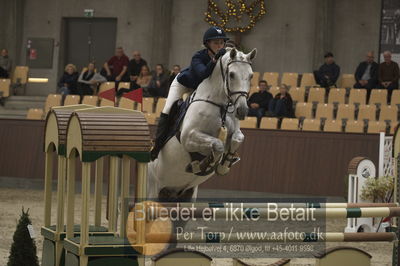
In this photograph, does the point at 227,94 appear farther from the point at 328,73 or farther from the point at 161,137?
the point at 328,73

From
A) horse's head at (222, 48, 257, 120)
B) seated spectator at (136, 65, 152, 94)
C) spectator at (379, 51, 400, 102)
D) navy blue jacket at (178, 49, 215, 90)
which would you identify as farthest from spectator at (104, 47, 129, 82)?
horse's head at (222, 48, 257, 120)

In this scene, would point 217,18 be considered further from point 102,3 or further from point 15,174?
point 15,174

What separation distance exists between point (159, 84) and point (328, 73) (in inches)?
146

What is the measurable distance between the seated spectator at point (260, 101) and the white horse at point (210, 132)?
8842 mm

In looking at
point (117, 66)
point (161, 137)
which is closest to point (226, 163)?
point (161, 137)

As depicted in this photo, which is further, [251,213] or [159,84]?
[159,84]

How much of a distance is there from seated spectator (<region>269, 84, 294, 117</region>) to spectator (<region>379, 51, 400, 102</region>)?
7.62ft

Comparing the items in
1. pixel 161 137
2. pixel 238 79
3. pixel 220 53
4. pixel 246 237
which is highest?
pixel 220 53

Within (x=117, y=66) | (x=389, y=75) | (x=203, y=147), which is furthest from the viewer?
(x=117, y=66)

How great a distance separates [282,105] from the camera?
1728cm

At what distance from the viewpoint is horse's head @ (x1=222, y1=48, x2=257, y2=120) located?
793cm

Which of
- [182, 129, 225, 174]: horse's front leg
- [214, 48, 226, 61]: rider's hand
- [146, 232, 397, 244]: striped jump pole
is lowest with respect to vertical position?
[146, 232, 397, 244]: striped jump pole

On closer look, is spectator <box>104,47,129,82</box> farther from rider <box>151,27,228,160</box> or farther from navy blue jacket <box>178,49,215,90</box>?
navy blue jacket <box>178,49,215,90</box>

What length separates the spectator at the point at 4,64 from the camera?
22.4m
